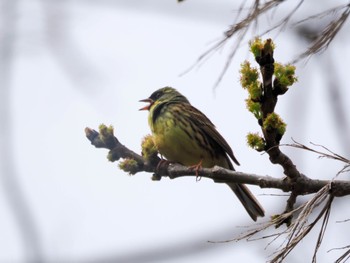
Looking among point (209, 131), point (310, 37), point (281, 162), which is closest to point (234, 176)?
point (281, 162)

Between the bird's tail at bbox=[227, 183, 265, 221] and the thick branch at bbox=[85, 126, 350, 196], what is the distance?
1162 mm

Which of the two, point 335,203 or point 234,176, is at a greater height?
point 234,176

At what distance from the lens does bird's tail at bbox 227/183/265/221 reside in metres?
4.37

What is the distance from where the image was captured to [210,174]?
3.03m

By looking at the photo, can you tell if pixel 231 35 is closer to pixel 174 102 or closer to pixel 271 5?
pixel 271 5

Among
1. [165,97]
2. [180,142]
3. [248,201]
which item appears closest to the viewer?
[248,201]

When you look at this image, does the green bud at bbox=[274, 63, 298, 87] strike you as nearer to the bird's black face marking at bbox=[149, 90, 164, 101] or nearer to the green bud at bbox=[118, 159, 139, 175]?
the green bud at bbox=[118, 159, 139, 175]

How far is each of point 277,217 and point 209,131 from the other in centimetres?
225

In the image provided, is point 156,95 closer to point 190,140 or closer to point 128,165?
point 190,140

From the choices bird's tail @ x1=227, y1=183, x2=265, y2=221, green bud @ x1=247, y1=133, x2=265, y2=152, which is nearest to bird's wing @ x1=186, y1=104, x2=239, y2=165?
bird's tail @ x1=227, y1=183, x2=265, y2=221

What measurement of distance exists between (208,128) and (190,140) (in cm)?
28

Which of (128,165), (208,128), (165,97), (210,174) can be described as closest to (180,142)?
(208,128)

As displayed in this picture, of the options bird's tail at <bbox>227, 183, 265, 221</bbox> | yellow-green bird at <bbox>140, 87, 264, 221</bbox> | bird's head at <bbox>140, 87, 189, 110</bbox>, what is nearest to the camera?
bird's tail at <bbox>227, 183, 265, 221</bbox>

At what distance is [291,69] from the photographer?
8.87 ft
